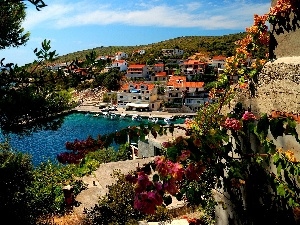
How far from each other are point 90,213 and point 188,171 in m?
11.9

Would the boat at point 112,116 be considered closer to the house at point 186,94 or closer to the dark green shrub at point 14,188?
the house at point 186,94

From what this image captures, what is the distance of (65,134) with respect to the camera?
213 ft

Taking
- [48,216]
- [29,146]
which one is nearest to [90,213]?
[48,216]

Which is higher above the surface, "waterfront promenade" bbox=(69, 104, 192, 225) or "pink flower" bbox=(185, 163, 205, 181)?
"pink flower" bbox=(185, 163, 205, 181)

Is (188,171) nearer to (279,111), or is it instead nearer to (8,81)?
(279,111)

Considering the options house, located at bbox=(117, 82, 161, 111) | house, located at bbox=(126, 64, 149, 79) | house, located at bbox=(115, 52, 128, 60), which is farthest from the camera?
house, located at bbox=(115, 52, 128, 60)

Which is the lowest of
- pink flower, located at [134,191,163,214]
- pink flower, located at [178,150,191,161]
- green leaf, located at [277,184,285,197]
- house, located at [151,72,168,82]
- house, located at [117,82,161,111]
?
house, located at [117,82,161,111]

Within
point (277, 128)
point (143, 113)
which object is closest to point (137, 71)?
point (143, 113)

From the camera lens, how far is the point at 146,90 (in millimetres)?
78562

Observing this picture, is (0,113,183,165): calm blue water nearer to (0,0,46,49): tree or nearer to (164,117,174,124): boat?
(164,117,174,124): boat

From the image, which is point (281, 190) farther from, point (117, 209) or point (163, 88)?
point (163, 88)

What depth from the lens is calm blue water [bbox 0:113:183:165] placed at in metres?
53.4

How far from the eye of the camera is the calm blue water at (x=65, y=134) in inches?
2102

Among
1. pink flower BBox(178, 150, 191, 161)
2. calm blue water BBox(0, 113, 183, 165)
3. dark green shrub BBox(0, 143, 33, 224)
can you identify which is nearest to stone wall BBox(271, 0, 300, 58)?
pink flower BBox(178, 150, 191, 161)
